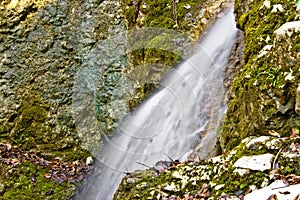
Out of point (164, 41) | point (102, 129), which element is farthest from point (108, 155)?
point (164, 41)

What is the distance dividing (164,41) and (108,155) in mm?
2090

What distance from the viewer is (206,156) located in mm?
3994

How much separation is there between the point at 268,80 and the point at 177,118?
2024 millimetres

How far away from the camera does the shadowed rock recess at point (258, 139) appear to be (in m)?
2.26

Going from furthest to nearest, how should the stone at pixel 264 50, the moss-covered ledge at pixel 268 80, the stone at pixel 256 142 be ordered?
1. the stone at pixel 264 50
2. the moss-covered ledge at pixel 268 80
3. the stone at pixel 256 142

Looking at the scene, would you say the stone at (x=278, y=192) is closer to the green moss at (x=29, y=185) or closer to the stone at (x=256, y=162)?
the stone at (x=256, y=162)

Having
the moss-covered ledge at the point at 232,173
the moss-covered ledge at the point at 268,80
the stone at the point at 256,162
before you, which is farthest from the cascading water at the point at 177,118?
the stone at the point at 256,162

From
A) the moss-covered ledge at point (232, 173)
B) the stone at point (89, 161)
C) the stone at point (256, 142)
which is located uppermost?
the stone at point (256, 142)

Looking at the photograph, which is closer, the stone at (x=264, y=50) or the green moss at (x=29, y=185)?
the stone at (x=264, y=50)

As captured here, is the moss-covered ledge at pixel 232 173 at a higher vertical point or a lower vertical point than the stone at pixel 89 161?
higher

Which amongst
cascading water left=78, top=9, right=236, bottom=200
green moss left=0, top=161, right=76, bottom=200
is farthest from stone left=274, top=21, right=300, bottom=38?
green moss left=0, top=161, right=76, bottom=200

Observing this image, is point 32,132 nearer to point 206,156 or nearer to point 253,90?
point 206,156

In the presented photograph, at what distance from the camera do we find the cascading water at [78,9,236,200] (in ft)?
14.9

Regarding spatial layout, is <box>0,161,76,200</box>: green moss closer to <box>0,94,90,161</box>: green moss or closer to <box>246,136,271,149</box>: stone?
<box>0,94,90,161</box>: green moss
